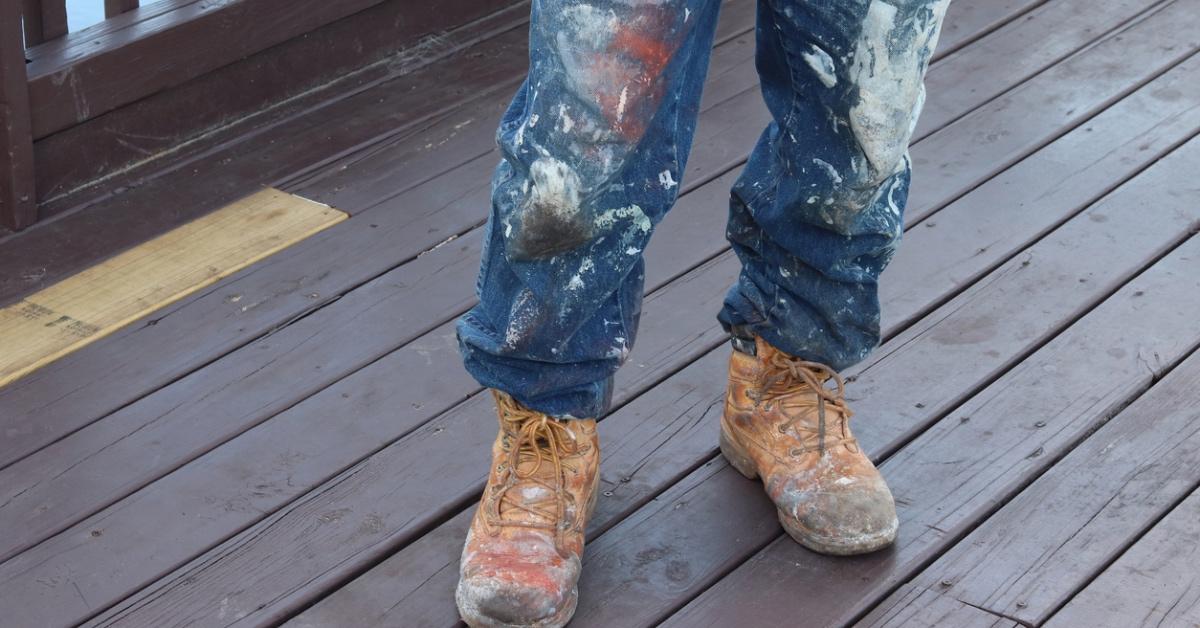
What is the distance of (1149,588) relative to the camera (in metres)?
1.66

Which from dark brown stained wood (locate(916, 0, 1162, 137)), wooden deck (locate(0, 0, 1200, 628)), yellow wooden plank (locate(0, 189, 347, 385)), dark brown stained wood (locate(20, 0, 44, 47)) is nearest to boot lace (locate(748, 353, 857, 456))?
wooden deck (locate(0, 0, 1200, 628))

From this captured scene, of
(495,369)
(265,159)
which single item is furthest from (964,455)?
(265,159)

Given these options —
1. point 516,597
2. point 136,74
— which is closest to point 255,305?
point 136,74

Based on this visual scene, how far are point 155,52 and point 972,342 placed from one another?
54.2 inches

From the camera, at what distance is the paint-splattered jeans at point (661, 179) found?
1394 mm

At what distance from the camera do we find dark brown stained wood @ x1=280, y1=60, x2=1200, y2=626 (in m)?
1.67

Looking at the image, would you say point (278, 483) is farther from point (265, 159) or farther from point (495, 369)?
point (265, 159)

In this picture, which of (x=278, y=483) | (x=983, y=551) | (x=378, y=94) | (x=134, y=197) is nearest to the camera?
(x=983, y=551)

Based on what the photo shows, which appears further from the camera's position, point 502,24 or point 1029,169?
point 502,24

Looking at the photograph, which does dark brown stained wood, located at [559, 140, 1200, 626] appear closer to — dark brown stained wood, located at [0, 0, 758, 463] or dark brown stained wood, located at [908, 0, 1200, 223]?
dark brown stained wood, located at [908, 0, 1200, 223]

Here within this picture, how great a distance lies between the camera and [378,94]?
2.83m

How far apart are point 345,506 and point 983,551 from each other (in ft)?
2.36

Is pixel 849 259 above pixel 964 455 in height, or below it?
above

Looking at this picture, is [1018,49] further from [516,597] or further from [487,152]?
[516,597]
